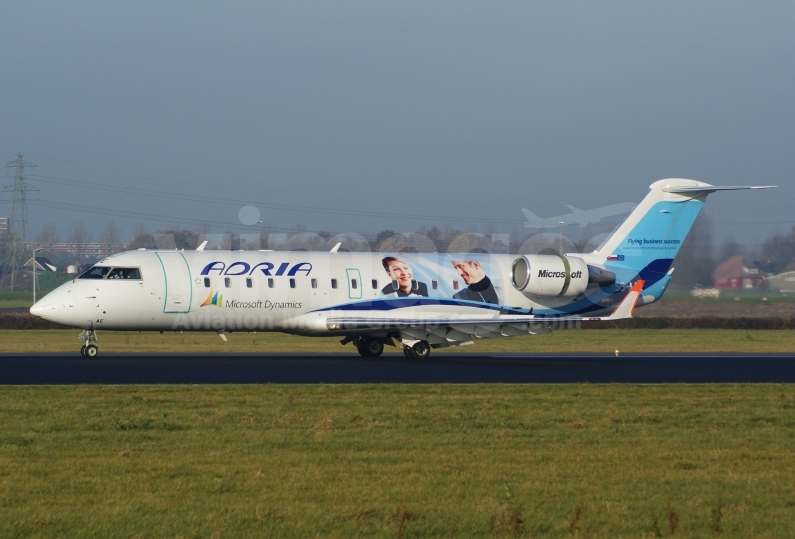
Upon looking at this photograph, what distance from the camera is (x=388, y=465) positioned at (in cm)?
1105

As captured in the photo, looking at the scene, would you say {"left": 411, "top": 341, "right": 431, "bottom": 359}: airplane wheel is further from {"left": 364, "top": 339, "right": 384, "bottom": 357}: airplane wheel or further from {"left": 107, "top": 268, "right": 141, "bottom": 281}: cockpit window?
{"left": 107, "top": 268, "right": 141, "bottom": 281}: cockpit window

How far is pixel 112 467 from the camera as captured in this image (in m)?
10.6

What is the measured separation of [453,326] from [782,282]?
25.6 m

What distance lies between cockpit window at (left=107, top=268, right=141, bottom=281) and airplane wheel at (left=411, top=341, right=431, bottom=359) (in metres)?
8.50

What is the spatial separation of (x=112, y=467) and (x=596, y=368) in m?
17.5

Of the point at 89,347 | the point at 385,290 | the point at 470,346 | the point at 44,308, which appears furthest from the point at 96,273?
the point at 470,346

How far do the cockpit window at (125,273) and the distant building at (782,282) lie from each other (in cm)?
3148

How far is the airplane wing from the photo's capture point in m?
28.7

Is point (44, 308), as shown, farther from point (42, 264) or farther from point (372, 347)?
point (42, 264)

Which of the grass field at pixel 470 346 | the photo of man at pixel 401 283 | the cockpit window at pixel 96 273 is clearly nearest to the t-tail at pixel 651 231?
the grass field at pixel 470 346

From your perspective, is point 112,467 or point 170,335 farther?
point 170,335

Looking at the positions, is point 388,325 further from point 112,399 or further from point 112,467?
point 112,467

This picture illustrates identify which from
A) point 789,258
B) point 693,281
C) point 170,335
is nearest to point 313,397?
point 170,335

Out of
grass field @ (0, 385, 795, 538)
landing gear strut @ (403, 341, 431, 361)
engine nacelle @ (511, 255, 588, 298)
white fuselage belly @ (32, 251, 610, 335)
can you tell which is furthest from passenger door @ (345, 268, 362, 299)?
grass field @ (0, 385, 795, 538)
